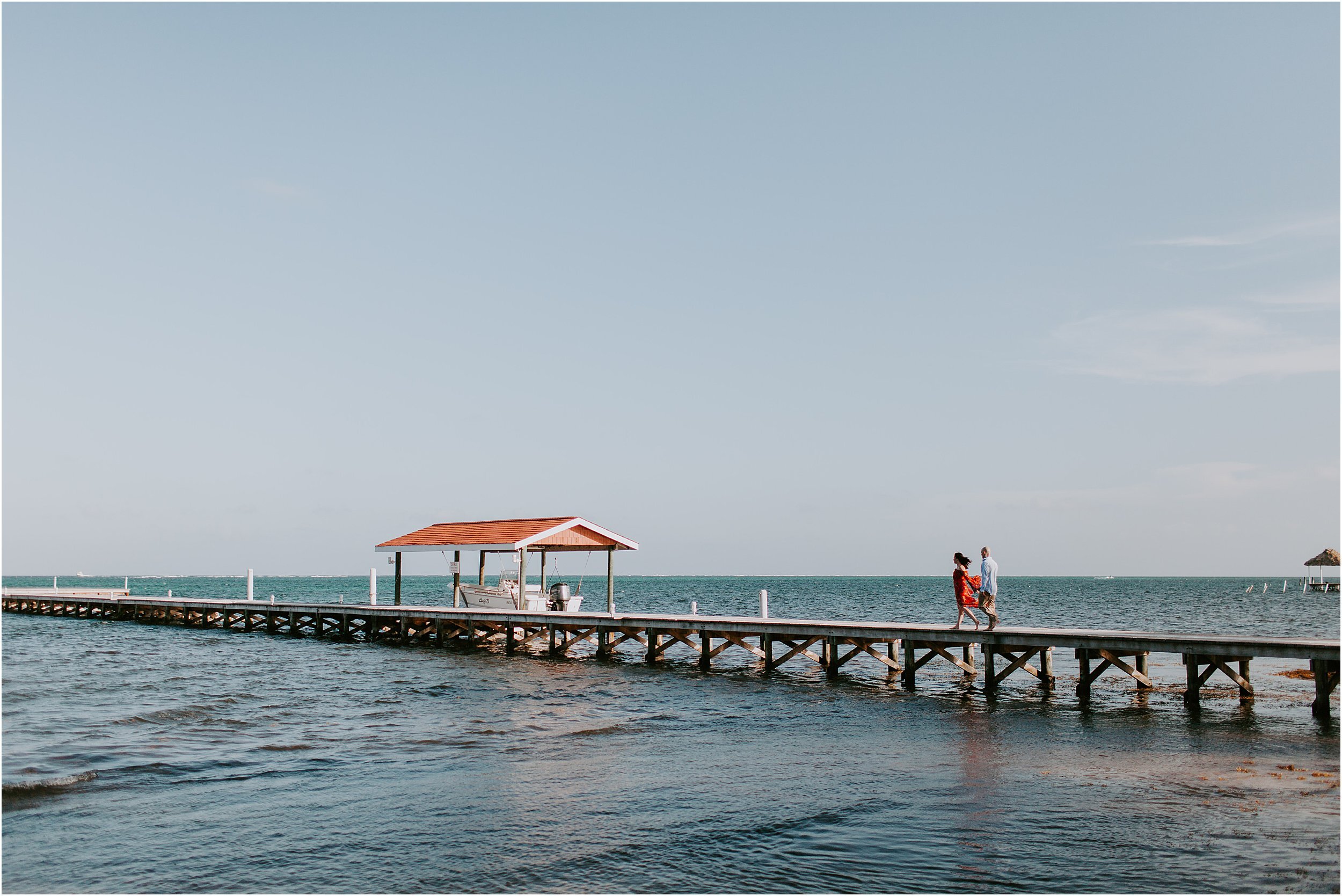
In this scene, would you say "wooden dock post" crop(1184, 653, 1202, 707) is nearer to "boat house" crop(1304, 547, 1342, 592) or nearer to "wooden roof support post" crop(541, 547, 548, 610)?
"wooden roof support post" crop(541, 547, 548, 610)

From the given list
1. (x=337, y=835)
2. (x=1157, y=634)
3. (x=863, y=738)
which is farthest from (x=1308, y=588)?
(x=337, y=835)

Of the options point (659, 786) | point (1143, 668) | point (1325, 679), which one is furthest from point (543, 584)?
point (1325, 679)

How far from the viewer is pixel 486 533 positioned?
3544 cm

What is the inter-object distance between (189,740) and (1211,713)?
1785cm

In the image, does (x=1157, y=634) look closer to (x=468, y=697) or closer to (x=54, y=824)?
(x=468, y=697)

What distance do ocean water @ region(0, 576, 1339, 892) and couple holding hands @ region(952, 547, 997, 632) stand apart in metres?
1.74

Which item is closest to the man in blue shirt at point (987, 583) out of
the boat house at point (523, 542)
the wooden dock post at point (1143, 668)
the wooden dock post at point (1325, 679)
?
the wooden dock post at point (1143, 668)

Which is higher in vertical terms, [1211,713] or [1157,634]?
[1157,634]

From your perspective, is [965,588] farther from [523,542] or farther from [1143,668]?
[523,542]

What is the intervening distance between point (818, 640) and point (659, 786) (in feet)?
68.0

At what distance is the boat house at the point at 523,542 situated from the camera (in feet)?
108

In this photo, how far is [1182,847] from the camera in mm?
9406

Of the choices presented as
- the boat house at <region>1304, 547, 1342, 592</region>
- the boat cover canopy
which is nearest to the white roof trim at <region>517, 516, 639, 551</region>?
the boat cover canopy

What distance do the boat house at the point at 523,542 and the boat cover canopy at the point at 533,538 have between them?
0.02 m
